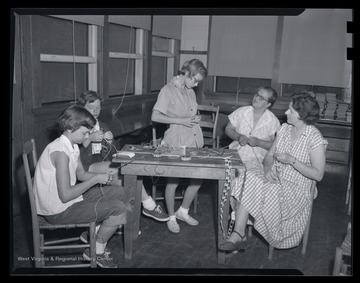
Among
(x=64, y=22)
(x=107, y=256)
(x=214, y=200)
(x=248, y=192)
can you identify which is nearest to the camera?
(x=107, y=256)

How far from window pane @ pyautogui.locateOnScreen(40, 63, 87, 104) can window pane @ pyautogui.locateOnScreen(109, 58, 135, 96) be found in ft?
2.06

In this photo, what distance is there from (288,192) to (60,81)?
2.57m

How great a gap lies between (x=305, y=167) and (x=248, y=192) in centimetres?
48

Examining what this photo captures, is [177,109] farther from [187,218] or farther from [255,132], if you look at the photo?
[187,218]

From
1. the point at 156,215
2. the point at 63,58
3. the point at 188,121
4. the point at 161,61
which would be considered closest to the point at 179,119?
the point at 188,121

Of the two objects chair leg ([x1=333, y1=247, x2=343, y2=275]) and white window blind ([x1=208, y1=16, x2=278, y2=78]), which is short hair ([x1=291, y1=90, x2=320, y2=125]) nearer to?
chair leg ([x1=333, y1=247, x2=343, y2=275])

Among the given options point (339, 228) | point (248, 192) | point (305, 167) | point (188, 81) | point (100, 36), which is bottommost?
point (339, 228)

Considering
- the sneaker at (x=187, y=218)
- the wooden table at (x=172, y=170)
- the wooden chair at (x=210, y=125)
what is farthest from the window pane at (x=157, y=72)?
the wooden table at (x=172, y=170)

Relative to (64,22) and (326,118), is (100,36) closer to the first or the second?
(64,22)

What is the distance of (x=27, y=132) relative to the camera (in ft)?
11.2

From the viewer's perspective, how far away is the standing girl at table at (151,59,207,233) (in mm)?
3354

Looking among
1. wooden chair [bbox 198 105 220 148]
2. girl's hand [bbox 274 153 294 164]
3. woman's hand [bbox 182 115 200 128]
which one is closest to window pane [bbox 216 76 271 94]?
wooden chair [bbox 198 105 220 148]

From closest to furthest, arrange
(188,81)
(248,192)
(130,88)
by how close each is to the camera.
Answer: (248,192) < (188,81) < (130,88)

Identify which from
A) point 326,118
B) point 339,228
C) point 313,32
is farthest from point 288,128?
point 313,32
